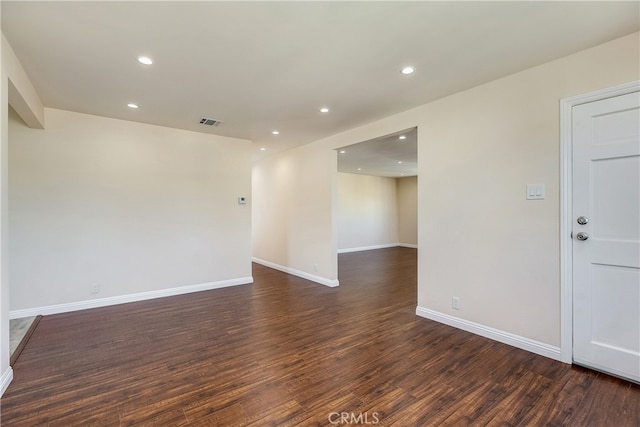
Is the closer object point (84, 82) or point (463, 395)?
point (463, 395)

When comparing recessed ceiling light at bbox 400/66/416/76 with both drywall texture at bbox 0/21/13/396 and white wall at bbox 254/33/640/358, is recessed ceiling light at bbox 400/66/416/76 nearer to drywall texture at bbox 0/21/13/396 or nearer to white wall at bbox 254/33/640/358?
white wall at bbox 254/33/640/358

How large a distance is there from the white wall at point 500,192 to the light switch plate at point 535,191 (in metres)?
0.05

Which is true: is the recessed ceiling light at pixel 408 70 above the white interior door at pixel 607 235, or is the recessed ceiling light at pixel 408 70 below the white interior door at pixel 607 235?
above

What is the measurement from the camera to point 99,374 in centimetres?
227

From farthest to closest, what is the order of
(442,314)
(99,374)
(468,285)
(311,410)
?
1. (442,314)
2. (468,285)
3. (99,374)
4. (311,410)

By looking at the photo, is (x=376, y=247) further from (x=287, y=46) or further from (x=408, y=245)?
(x=287, y=46)

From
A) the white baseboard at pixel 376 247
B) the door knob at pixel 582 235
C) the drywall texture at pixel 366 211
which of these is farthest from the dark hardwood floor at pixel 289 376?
the drywall texture at pixel 366 211

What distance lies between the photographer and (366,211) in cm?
966

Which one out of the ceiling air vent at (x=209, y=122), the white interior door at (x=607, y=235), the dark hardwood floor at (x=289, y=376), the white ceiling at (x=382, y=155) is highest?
the ceiling air vent at (x=209, y=122)

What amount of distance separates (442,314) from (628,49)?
2.78 m

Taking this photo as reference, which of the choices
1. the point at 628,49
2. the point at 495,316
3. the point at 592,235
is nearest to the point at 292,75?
the point at 628,49

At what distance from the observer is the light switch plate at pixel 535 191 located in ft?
8.32

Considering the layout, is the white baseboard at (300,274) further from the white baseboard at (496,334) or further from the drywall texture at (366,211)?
the drywall texture at (366,211)

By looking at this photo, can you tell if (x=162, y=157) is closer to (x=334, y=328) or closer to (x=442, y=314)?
(x=334, y=328)
